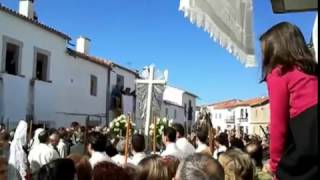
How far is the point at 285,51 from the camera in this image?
2.70m

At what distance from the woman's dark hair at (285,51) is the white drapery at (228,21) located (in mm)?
240

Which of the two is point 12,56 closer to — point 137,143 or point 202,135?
point 202,135

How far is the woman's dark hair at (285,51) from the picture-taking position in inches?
105

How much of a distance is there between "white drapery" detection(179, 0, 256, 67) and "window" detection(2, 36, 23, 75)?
1926cm

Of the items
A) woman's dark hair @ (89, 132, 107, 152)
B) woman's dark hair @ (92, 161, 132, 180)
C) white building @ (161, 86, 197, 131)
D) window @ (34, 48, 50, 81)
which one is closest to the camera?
woman's dark hair @ (92, 161, 132, 180)

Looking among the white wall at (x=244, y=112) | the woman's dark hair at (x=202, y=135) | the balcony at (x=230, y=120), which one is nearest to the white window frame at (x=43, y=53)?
the woman's dark hair at (x=202, y=135)

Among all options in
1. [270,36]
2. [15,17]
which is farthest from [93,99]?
[270,36]

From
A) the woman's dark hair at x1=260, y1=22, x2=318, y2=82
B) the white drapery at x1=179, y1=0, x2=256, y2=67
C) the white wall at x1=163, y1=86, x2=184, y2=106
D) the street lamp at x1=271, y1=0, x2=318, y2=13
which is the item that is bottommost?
the woman's dark hair at x1=260, y1=22, x2=318, y2=82

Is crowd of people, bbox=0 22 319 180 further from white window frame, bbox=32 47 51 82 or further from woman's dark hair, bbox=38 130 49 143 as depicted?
white window frame, bbox=32 47 51 82

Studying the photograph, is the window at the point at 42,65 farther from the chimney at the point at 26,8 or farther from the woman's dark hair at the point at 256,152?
the woman's dark hair at the point at 256,152

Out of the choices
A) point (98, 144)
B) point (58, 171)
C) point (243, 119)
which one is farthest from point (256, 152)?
point (243, 119)

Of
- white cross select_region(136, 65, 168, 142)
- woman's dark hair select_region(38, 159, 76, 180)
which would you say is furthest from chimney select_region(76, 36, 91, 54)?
woman's dark hair select_region(38, 159, 76, 180)

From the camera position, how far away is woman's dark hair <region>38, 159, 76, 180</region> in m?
3.96

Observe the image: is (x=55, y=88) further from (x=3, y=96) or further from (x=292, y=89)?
(x=292, y=89)
